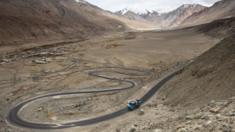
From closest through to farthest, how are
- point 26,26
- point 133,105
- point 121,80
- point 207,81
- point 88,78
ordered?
point 207,81 → point 133,105 → point 121,80 → point 88,78 → point 26,26

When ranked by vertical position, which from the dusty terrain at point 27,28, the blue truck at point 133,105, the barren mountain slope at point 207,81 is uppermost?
the dusty terrain at point 27,28

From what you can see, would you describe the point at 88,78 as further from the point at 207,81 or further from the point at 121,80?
the point at 207,81

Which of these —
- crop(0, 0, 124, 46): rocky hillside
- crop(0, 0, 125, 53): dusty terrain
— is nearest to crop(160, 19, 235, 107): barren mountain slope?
crop(0, 0, 125, 53): dusty terrain

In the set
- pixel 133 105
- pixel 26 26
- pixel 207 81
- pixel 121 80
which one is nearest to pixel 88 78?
pixel 121 80

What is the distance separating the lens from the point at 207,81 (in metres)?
41.9

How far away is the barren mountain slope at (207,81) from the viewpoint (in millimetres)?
36812

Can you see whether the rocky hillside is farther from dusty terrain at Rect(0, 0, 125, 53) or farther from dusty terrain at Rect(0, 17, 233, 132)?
dusty terrain at Rect(0, 17, 233, 132)

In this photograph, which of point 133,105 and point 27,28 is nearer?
point 133,105

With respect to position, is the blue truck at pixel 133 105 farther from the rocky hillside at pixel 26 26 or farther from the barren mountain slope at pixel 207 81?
the rocky hillside at pixel 26 26

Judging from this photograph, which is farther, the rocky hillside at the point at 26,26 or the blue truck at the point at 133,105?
the rocky hillside at the point at 26,26

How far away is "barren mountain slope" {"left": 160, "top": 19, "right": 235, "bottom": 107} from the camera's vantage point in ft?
121

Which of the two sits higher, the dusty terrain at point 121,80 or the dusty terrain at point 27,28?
the dusty terrain at point 27,28

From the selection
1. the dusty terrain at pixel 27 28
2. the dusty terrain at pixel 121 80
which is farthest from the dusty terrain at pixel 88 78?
the dusty terrain at pixel 27 28

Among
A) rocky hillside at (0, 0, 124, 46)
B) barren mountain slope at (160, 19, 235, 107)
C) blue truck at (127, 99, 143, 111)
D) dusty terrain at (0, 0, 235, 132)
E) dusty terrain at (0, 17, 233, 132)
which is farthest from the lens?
rocky hillside at (0, 0, 124, 46)
